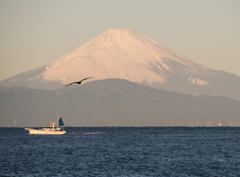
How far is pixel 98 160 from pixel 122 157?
303 inches

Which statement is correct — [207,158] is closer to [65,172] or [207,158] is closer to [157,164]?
[157,164]

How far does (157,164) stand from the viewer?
9738 centimetres

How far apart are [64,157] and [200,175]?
33.9 metres

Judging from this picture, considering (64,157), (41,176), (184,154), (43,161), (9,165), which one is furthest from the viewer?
(184,154)

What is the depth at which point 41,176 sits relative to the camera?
81.9m

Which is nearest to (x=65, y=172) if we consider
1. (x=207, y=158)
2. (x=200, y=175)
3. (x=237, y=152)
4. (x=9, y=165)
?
(x=9, y=165)

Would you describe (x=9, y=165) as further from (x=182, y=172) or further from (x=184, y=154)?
(x=184, y=154)

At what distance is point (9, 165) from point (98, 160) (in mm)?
16722

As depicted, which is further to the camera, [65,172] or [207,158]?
[207,158]

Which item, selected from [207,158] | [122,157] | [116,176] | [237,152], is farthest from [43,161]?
[237,152]

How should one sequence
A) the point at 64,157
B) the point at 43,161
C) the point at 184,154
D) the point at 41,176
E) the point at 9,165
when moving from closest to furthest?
the point at 41,176 → the point at 9,165 → the point at 43,161 → the point at 64,157 → the point at 184,154

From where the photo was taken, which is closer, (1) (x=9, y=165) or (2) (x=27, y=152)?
(1) (x=9, y=165)

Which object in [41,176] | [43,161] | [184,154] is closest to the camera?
[41,176]

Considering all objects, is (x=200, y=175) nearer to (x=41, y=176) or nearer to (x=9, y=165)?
(x=41, y=176)
